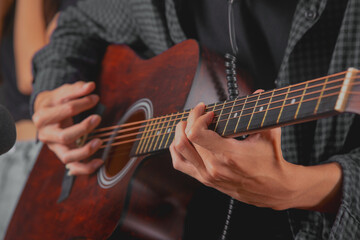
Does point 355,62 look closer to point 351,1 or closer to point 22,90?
point 351,1

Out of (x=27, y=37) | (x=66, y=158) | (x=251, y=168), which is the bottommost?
(x=27, y=37)

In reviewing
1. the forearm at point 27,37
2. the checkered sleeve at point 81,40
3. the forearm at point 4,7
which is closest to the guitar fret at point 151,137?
the checkered sleeve at point 81,40

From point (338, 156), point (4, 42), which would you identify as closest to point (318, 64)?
point (338, 156)

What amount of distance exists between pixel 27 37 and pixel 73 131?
3.77 feet

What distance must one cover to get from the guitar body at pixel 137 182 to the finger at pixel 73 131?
0.14 feet

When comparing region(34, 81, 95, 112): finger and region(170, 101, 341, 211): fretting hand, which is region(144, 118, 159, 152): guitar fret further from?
region(34, 81, 95, 112): finger

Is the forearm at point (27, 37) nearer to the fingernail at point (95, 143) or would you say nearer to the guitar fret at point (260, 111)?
the fingernail at point (95, 143)

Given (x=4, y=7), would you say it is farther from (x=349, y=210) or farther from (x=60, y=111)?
(x=349, y=210)

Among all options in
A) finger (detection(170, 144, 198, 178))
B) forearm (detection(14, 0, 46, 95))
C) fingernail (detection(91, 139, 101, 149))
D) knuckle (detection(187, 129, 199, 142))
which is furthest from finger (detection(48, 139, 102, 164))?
forearm (detection(14, 0, 46, 95))

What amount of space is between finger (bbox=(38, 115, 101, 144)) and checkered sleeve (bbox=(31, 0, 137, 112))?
0.24 meters

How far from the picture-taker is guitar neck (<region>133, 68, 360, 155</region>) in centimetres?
54

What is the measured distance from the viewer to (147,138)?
0.88 meters

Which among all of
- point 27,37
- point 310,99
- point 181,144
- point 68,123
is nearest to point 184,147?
point 181,144

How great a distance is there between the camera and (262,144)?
68cm
